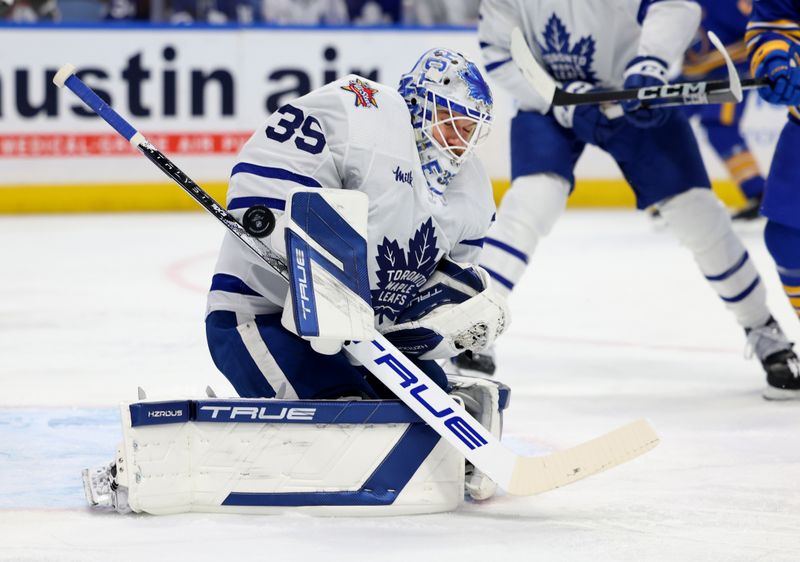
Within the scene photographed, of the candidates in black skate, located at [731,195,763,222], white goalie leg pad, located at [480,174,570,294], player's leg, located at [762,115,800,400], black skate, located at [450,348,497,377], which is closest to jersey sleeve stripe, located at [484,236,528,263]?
white goalie leg pad, located at [480,174,570,294]

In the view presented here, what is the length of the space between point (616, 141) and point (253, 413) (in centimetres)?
160

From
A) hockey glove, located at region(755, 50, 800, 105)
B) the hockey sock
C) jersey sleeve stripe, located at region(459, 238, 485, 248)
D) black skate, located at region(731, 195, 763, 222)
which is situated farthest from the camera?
black skate, located at region(731, 195, 763, 222)

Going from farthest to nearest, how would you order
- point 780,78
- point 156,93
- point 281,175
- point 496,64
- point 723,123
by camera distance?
point 156,93 < point 723,123 < point 496,64 < point 780,78 < point 281,175

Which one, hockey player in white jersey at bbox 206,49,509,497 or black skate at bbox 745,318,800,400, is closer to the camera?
hockey player in white jersey at bbox 206,49,509,497

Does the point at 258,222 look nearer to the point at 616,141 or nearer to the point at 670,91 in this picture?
the point at 670,91

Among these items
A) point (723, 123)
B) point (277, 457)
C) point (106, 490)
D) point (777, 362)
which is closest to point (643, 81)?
point (777, 362)

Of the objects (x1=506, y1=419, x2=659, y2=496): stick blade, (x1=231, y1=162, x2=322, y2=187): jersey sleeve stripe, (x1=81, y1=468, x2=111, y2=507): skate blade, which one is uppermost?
(x1=231, y1=162, x2=322, y2=187): jersey sleeve stripe

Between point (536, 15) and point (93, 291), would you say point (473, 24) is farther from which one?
point (536, 15)

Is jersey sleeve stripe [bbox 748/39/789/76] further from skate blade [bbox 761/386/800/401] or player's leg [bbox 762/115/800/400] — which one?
skate blade [bbox 761/386/800/401]

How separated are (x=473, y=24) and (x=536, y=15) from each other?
154 inches

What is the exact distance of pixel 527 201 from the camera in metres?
3.36

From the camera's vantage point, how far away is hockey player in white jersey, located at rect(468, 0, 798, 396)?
3.28m

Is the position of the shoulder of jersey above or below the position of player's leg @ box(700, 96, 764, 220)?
above

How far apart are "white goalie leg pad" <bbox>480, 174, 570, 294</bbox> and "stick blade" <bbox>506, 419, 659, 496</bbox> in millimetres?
1155
